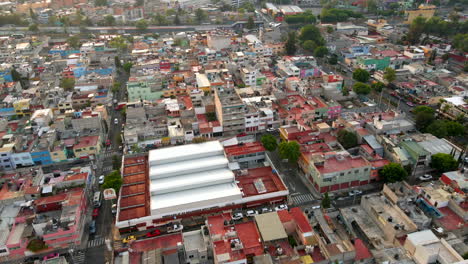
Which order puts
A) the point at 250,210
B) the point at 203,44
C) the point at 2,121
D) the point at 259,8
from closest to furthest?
1. the point at 250,210
2. the point at 2,121
3. the point at 203,44
4. the point at 259,8

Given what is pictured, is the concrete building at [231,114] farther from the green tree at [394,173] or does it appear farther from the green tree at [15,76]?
the green tree at [15,76]

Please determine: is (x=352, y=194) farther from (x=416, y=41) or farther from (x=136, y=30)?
(x=136, y=30)

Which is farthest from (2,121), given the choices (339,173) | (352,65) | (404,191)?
(352,65)

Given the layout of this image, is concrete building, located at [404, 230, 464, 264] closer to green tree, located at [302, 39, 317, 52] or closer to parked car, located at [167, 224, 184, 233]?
parked car, located at [167, 224, 184, 233]

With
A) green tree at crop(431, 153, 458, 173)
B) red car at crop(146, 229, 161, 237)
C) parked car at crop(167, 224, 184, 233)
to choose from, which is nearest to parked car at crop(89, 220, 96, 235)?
red car at crop(146, 229, 161, 237)

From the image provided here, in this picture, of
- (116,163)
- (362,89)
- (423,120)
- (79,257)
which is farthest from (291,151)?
(79,257)

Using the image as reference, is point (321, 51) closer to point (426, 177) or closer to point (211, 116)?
point (211, 116)
